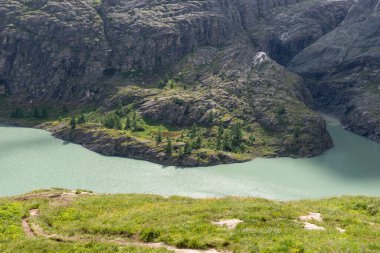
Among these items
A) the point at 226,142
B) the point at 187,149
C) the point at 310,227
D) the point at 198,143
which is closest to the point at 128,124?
the point at 198,143

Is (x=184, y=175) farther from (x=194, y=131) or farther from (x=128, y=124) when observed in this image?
(x=128, y=124)

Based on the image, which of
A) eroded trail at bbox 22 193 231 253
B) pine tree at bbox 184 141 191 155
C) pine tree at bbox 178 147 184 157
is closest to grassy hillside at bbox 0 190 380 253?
eroded trail at bbox 22 193 231 253

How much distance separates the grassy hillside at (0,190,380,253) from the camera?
110ft

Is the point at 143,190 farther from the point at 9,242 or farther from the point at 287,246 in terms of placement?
the point at 287,246

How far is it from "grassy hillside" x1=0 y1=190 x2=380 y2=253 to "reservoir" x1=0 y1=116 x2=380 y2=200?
81.7 m

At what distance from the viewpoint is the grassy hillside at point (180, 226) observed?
3366cm

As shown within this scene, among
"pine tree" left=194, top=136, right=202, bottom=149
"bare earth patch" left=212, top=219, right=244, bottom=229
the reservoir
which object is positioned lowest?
the reservoir

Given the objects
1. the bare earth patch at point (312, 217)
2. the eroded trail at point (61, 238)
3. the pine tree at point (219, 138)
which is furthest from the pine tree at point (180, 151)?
the bare earth patch at point (312, 217)

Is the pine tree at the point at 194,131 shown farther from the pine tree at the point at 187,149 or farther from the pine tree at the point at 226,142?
the pine tree at the point at 187,149

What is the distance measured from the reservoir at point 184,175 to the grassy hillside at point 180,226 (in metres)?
A: 81.7

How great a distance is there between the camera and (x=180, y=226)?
38.5m

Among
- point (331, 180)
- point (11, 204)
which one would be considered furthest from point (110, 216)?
point (331, 180)

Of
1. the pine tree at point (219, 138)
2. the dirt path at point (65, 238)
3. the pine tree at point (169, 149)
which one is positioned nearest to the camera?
the dirt path at point (65, 238)

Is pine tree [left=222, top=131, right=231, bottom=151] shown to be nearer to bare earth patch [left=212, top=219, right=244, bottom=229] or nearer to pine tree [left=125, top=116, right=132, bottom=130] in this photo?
pine tree [left=125, top=116, right=132, bottom=130]
